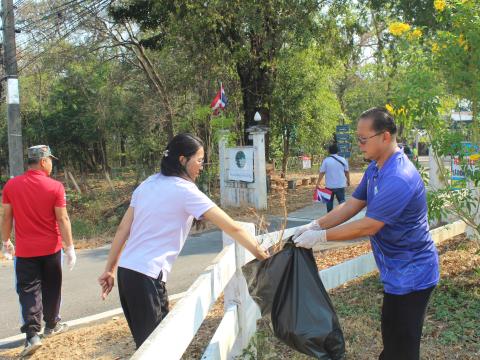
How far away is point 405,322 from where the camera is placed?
276cm

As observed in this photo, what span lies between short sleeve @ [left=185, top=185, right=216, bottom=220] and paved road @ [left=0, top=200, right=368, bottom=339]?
11.2ft

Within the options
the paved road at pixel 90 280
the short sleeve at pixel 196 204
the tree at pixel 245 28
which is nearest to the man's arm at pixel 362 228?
the short sleeve at pixel 196 204

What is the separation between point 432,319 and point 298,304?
90.6 inches

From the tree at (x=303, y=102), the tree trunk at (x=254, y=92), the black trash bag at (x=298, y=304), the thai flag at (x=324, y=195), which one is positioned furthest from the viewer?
the tree at (x=303, y=102)

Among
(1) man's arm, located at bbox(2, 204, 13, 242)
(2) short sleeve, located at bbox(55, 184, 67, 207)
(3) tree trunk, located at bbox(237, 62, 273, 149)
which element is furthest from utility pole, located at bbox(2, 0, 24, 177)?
(2) short sleeve, located at bbox(55, 184, 67, 207)

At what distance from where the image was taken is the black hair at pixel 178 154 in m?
2.87

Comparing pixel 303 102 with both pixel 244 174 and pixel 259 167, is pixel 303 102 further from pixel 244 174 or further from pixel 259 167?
pixel 259 167

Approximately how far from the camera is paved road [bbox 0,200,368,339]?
5758 millimetres

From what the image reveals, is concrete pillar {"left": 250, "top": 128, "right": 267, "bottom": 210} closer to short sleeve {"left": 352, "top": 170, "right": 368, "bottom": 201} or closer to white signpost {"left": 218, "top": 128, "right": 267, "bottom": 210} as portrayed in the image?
white signpost {"left": 218, "top": 128, "right": 267, "bottom": 210}

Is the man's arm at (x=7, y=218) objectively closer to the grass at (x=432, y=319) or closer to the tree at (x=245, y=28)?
the grass at (x=432, y=319)

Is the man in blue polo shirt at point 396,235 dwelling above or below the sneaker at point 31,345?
above

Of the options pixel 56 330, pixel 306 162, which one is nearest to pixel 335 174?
pixel 56 330

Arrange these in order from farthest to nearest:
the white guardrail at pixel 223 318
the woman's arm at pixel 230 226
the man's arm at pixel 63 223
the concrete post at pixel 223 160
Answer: the concrete post at pixel 223 160
the man's arm at pixel 63 223
the woman's arm at pixel 230 226
the white guardrail at pixel 223 318

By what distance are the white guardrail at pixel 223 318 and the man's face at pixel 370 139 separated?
100 cm
